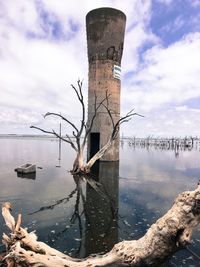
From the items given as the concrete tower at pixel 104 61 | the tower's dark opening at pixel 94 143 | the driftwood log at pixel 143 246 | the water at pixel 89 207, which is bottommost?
the water at pixel 89 207

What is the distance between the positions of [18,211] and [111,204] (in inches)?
143

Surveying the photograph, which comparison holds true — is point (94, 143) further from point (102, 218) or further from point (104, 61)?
point (102, 218)

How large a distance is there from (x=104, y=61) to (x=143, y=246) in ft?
67.0

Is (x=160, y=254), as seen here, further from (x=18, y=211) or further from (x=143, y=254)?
(x=18, y=211)

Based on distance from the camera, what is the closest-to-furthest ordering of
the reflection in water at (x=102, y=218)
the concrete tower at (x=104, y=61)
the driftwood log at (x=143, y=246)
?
the driftwood log at (x=143, y=246) → the reflection in water at (x=102, y=218) → the concrete tower at (x=104, y=61)

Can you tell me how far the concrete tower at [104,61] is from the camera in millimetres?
23906

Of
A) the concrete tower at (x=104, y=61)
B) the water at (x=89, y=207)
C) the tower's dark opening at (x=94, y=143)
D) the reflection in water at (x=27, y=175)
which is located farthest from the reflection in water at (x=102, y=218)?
the tower's dark opening at (x=94, y=143)

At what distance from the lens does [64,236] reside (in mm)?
7809

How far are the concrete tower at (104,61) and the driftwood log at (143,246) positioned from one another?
18706mm

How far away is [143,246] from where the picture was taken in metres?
5.39

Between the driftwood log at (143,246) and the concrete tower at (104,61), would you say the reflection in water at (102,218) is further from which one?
the concrete tower at (104,61)

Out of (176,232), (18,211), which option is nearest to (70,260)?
(176,232)

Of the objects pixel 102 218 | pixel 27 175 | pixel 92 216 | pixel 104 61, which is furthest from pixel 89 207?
pixel 104 61

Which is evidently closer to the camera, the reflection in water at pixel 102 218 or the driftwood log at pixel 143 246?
the driftwood log at pixel 143 246
